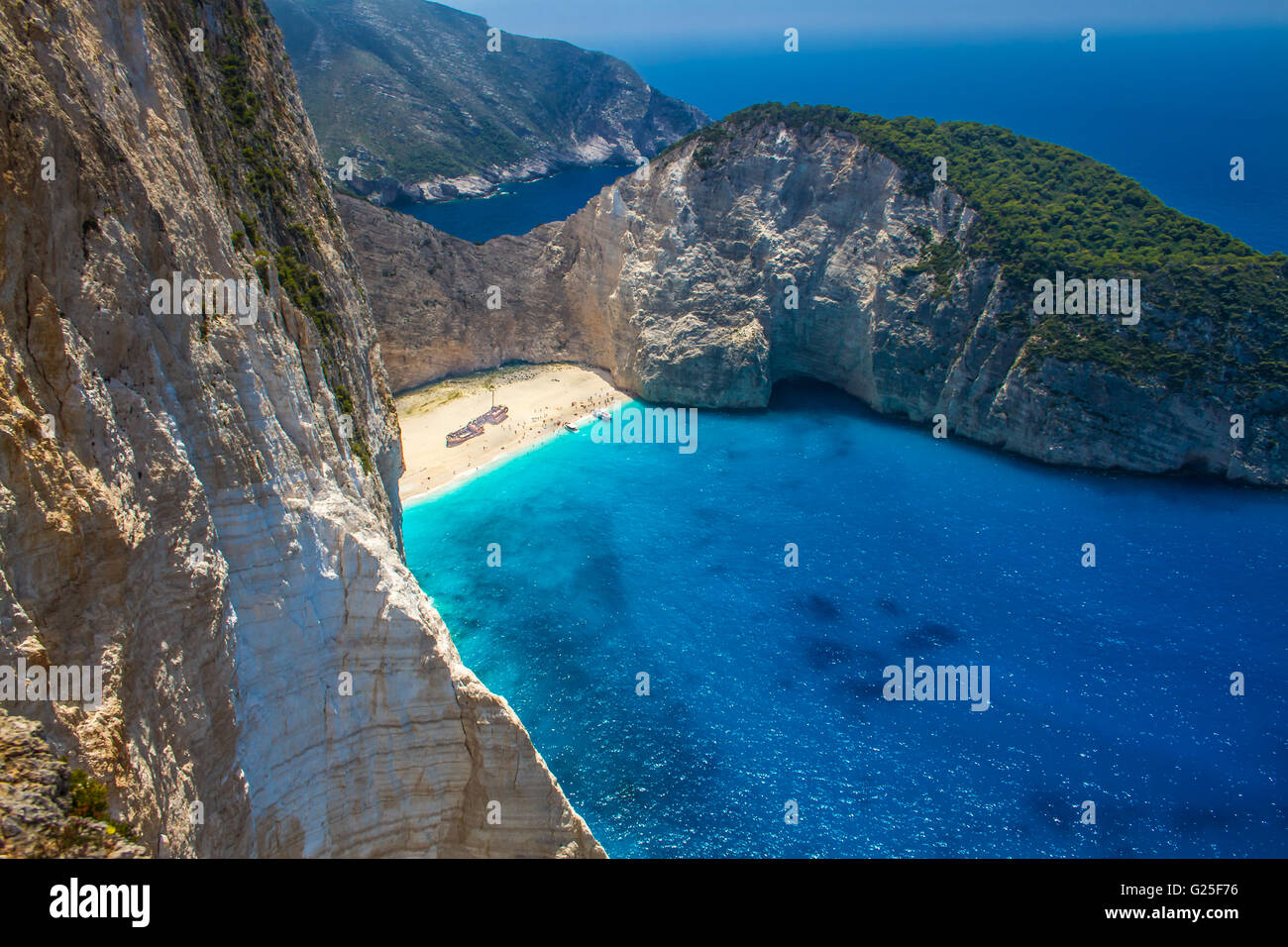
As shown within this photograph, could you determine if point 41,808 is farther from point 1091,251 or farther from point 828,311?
point 1091,251

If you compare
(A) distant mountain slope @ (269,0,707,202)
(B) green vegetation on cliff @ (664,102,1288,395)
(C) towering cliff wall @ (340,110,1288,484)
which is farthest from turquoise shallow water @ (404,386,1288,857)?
(A) distant mountain slope @ (269,0,707,202)

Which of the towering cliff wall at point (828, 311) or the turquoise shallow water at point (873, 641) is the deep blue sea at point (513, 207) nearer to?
the towering cliff wall at point (828, 311)

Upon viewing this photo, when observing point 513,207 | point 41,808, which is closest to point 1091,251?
point 41,808

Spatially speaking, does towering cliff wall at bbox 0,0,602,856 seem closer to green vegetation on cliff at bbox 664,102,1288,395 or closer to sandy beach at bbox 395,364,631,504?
sandy beach at bbox 395,364,631,504

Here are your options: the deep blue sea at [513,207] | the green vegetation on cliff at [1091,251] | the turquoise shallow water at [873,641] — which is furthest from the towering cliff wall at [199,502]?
the deep blue sea at [513,207]
